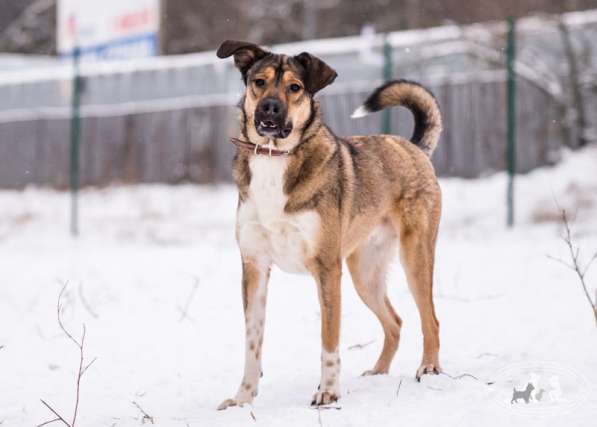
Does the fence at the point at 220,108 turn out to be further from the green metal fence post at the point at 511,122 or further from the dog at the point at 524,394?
the dog at the point at 524,394

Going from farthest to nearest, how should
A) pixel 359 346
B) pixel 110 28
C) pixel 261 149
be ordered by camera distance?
pixel 110 28, pixel 359 346, pixel 261 149

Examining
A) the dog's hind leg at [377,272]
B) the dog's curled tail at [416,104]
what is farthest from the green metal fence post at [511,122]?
the dog's hind leg at [377,272]

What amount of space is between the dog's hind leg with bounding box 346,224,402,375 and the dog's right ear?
1.24 meters

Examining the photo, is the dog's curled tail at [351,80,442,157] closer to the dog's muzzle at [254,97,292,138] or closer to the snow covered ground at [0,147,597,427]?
the dog's muzzle at [254,97,292,138]

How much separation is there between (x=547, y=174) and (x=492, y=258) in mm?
4876

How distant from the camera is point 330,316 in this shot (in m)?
3.55

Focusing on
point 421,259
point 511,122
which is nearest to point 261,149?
point 421,259

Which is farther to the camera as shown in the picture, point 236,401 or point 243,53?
point 243,53

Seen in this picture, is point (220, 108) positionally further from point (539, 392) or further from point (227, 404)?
point (539, 392)

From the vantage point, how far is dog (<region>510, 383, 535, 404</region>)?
3123 mm

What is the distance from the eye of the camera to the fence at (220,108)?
11.9m

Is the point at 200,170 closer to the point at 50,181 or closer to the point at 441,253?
the point at 50,181

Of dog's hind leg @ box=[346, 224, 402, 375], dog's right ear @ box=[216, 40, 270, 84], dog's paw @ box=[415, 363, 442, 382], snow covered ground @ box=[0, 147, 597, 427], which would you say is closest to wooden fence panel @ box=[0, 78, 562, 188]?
snow covered ground @ box=[0, 147, 597, 427]

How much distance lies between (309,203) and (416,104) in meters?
1.51
